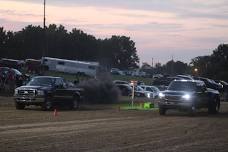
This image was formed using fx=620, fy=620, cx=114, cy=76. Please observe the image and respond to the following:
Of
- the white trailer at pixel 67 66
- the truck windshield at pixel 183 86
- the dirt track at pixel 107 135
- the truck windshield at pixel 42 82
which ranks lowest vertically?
the dirt track at pixel 107 135

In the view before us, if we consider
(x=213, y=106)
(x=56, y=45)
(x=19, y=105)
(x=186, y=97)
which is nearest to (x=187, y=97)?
(x=186, y=97)

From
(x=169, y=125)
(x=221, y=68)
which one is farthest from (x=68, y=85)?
(x=221, y=68)

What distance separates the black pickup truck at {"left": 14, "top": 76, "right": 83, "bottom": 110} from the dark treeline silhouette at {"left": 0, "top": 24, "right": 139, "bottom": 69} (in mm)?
75688

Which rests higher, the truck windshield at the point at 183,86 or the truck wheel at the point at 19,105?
the truck windshield at the point at 183,86

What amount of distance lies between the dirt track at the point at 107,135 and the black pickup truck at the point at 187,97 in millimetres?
5330

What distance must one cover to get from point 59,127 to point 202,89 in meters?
12.9

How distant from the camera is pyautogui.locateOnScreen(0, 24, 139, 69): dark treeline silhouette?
4727 inches

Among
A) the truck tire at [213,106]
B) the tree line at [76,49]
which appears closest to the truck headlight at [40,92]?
the truck tire at [213,106]

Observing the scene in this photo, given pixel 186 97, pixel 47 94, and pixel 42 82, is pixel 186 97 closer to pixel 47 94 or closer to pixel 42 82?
pixel 47 94

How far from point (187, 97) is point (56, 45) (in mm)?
108210

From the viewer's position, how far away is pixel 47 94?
100ft

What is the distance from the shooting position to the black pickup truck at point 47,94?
30188mm

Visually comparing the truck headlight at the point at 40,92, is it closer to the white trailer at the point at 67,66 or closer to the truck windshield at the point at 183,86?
the truck windshield at the point at 183,86

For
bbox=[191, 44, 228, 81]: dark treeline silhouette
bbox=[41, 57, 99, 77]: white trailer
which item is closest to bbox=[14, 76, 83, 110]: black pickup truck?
bbox=[41, 57, 99, 77]: white trailer
